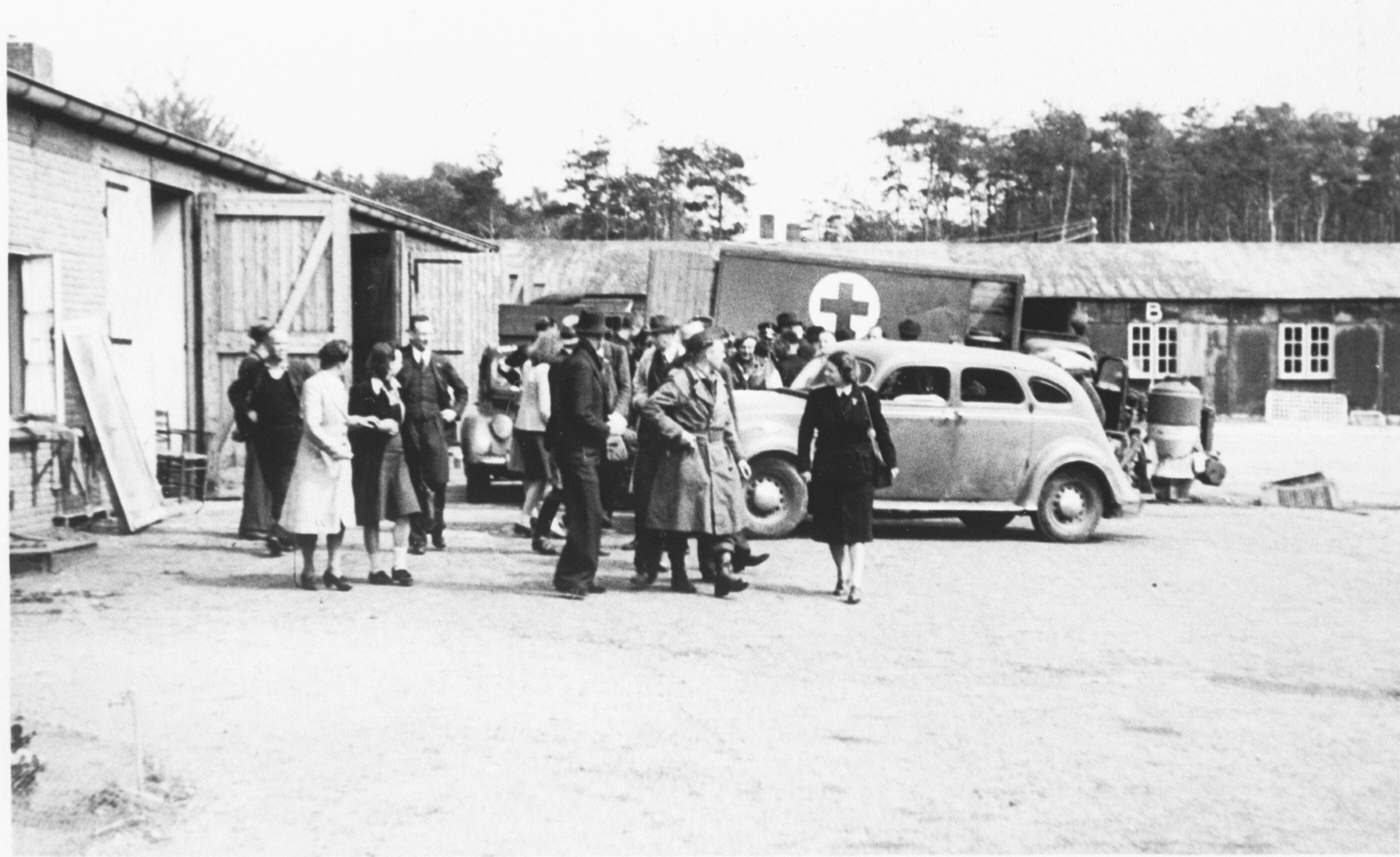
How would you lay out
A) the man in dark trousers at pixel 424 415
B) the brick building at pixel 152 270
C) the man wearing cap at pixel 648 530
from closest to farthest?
the man wearing cap at pixel 648 530, the man in dark trousers at pixel 424 415, the brick building at pixel 152 270

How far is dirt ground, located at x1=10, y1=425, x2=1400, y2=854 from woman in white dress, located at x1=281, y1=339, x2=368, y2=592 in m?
0.40

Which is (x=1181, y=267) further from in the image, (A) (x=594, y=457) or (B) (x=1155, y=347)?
(A) (x=594, y=457)

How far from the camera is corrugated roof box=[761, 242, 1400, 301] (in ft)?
140

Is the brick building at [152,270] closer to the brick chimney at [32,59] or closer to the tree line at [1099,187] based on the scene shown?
the brick chimney at [32,59]

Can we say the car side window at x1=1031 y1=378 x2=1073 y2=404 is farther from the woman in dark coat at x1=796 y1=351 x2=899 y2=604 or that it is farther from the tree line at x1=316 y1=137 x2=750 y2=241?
the tree line at x1=316 y1=137 x2=750 y2=241

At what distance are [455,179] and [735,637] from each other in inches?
1656

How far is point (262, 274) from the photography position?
1612cm

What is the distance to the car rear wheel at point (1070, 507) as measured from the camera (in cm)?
1450

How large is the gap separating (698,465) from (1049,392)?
530 cm

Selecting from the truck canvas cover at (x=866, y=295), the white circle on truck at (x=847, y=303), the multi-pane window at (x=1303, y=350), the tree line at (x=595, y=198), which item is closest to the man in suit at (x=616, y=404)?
the truck canvas cover at (x=866, y=295)

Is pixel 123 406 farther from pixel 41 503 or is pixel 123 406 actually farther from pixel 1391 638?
pixel 1391 638


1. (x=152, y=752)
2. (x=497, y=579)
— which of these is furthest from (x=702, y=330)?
(x=152, y=752)

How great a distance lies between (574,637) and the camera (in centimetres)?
899

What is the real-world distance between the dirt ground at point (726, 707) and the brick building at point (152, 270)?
184 cm
